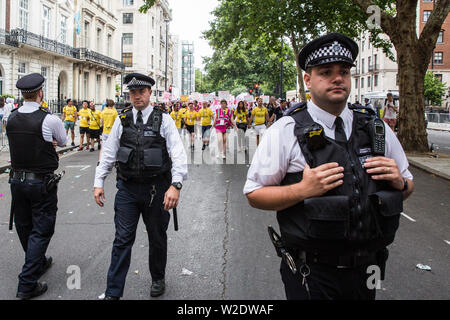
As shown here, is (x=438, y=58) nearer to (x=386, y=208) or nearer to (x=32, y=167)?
(x=32, y=167)

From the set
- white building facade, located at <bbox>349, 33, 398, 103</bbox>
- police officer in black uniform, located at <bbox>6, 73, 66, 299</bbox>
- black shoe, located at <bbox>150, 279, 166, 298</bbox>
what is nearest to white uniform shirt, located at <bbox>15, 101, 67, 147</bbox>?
police officer in black uniform, located at <bbox>6, 73, 66, 299</bbox>

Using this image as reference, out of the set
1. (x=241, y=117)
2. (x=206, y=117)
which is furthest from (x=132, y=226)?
(x=241, y=117)

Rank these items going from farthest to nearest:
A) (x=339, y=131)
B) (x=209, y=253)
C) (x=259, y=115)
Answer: (x=259, y=115) → (x=209, y=253) → (x=339, y=131)

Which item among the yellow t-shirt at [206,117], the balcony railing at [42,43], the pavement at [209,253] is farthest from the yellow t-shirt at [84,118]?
the balcony railing at [42,43]

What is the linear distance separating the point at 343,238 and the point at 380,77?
6688 cm

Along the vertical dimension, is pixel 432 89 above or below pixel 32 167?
above

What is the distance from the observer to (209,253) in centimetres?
516

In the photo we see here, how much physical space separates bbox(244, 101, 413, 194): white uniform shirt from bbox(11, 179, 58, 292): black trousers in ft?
8.72

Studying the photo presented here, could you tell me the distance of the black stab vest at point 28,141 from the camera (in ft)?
13.8

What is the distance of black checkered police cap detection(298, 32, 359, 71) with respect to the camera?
85.1 inches

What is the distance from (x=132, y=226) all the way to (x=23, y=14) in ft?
97.6

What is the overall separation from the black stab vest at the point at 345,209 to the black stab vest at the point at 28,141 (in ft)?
9.50

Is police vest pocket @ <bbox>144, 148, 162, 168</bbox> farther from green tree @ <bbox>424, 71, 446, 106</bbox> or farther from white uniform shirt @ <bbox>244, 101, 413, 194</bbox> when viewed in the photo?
green tree @ <bbox>424, 71, 446, 106</bbox>

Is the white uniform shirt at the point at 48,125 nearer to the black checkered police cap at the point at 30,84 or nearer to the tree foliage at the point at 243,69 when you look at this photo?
the black checkered police cap at the point at 30,84
